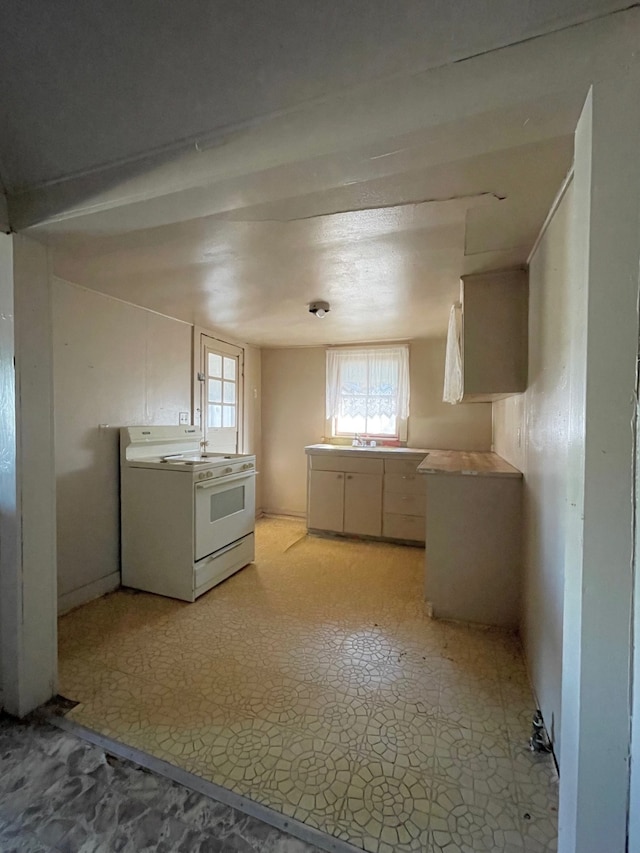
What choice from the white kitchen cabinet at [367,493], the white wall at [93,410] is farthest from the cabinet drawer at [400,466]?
the white wall at [93,410]

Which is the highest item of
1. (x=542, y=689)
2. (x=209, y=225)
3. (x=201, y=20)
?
(x=201, y=20)

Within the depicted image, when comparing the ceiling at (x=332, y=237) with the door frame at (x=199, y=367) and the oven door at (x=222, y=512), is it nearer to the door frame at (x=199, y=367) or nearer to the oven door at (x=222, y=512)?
the door frame at (x=199, y=367)

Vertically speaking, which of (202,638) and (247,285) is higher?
(247,285)

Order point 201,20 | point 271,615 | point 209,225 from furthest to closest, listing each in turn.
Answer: point 271,615
point 209,225
point 201,20

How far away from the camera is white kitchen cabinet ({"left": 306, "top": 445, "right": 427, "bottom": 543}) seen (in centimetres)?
349

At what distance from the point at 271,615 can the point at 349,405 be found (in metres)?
2.51

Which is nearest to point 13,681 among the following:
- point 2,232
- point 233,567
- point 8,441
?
point 8,441

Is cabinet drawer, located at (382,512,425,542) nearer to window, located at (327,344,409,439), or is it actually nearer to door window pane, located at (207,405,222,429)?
window, located at (327,344,409,439)

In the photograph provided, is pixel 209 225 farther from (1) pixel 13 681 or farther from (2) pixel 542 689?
(2) pixel 542 689

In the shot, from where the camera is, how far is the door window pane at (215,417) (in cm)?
367

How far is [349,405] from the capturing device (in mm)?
4207

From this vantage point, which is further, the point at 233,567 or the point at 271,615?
the point at 233,567

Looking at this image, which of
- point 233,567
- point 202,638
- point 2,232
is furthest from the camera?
point 233,567

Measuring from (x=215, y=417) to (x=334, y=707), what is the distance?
2.82 meters
